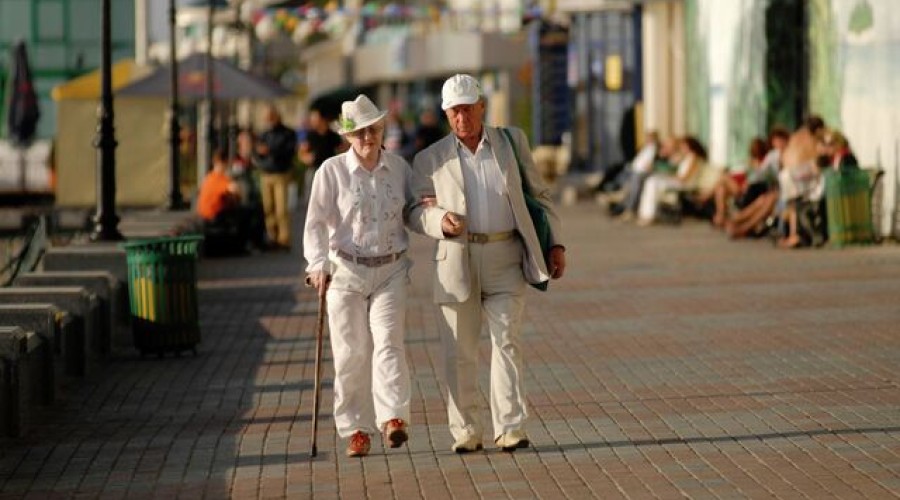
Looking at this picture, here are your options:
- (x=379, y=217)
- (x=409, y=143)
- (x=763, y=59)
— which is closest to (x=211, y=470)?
(x=379, y=217)

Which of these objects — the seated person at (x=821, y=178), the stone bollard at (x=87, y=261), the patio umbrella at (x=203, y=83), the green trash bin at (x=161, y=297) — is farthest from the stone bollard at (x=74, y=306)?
the patio umbrella at (x=203, y=83)

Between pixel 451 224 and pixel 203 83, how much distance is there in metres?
25.7

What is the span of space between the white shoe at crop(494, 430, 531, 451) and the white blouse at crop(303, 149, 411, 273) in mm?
993

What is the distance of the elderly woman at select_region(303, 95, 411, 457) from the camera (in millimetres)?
11125

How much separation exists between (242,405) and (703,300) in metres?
6.96

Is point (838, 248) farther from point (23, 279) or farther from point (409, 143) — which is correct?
point (409, 143)

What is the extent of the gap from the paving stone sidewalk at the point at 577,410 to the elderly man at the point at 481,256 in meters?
0.24

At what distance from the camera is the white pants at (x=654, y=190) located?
1344 inches

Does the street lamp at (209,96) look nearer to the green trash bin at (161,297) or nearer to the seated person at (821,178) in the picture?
the seated person at (821,178)

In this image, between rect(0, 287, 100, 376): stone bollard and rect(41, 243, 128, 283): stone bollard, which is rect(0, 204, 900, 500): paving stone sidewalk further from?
rect(41, 243, 128, 283): stone bollard

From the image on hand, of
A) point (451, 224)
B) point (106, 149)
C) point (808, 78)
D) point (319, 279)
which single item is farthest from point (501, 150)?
point (808, 78)

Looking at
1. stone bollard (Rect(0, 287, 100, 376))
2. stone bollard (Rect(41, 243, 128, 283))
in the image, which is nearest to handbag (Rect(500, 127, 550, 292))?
stone bollard (Rect(0, 287, 100, 376))

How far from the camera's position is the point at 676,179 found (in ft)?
112

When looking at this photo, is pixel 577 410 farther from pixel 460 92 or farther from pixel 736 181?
pixel 736 181
